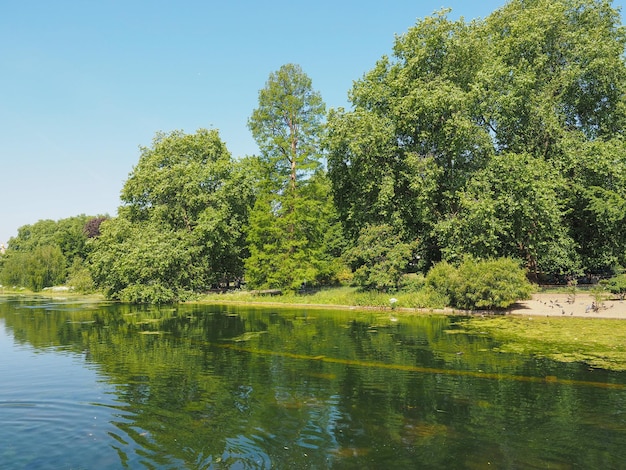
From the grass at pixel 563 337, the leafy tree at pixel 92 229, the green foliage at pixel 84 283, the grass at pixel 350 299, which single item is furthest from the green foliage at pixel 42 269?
the grass at pixel 563 337

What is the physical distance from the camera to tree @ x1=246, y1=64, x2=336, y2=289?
35.3 m

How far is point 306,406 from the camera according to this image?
865cm

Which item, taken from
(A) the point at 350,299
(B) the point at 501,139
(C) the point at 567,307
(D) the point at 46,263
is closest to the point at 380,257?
(A) the point at 350,299

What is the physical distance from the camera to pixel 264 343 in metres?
15.8

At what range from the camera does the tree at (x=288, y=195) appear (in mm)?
35344

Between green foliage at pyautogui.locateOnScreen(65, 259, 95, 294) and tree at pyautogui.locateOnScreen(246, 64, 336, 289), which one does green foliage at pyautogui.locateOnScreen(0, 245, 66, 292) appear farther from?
tree at pyautogui.locateOnScreen(246, 64, 336, 289)

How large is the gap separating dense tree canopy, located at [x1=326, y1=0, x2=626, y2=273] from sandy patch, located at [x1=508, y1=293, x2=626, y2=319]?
4824mm

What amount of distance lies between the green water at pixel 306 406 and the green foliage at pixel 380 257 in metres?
12.5

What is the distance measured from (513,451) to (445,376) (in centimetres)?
433

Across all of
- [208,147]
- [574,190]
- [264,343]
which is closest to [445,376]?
[264,343]

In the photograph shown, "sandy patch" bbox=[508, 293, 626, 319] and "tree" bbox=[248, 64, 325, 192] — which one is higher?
"tree" bbox=[248, 64, 325, 192]

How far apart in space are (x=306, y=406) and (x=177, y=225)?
35626 mm

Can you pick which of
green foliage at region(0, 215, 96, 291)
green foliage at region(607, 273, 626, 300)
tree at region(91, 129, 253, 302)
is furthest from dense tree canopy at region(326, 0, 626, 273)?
green foliage at region(0, 215, 96, 291)

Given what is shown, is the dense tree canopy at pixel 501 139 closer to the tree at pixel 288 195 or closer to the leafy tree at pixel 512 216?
the leafy tree at pixel 512 216
